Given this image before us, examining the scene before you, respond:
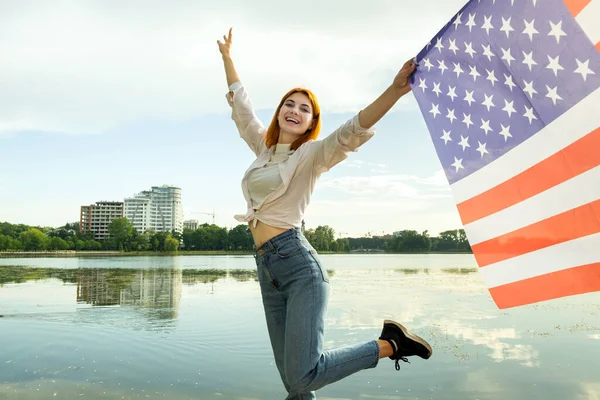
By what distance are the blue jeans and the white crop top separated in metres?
0.29

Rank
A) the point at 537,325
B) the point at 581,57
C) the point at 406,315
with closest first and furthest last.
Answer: the point at 581,57
the point at 537,325
the point at 406,315

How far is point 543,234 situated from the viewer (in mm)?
2576

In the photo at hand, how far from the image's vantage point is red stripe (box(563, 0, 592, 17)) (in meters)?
2.43

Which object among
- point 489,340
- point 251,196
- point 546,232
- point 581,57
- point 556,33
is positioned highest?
point 556,33

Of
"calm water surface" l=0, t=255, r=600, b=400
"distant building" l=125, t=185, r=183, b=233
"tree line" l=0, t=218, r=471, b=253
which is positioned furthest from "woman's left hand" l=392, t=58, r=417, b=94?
"distant building" l=125, t=185, r=183, b=233

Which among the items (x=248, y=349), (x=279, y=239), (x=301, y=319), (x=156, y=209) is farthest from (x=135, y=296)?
(x=156, y=209)

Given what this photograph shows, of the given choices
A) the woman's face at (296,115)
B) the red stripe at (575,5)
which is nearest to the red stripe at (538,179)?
the red stripe at (575,5)

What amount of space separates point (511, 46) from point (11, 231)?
14186 centimetres

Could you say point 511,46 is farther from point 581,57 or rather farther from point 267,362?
point 267,362

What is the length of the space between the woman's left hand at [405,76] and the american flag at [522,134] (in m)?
Answer: 0.04

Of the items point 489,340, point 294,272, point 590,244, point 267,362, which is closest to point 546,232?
point 590,244

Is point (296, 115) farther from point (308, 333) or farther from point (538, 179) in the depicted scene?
point (538, 179)

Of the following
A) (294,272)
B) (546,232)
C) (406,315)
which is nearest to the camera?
(546,232)

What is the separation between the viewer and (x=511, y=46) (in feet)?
8.71
